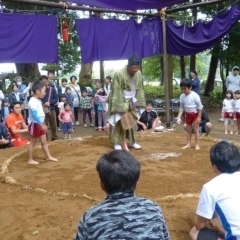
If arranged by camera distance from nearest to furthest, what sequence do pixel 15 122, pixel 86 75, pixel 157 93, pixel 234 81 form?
pixel 15 122 < pixel 234 81 < pixel 86 75 < pixel 157 93

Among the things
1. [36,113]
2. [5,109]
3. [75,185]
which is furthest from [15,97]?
[75,185]

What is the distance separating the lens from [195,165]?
→ 5.09 metres

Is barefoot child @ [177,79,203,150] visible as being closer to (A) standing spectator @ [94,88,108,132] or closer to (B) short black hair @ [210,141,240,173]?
(B) short black hair @ [210,141,240,173]

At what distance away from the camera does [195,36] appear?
8414 mm

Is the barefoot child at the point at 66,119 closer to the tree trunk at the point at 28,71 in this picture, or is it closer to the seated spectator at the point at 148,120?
the seated spectator at the point at 148,120

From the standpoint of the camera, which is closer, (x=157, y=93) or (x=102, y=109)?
(x=102, y=109)

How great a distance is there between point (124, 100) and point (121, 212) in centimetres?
417

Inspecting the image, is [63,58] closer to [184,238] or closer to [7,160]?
[7,160]

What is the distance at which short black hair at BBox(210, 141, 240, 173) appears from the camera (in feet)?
7.85

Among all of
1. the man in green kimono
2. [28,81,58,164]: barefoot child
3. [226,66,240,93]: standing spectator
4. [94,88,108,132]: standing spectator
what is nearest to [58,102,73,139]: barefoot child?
[94,88,108,132]: standing spectator

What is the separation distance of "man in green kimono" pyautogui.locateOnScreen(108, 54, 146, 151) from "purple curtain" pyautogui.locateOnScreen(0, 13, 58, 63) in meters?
1.66

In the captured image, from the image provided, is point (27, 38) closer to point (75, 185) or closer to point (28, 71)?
point (75, 185)

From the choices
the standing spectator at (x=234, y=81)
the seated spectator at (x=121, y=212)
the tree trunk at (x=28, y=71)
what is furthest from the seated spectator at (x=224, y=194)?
the tree trunk at (x=28, y=71)

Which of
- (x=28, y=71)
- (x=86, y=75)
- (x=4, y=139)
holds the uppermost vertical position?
(x=28, y=71)
